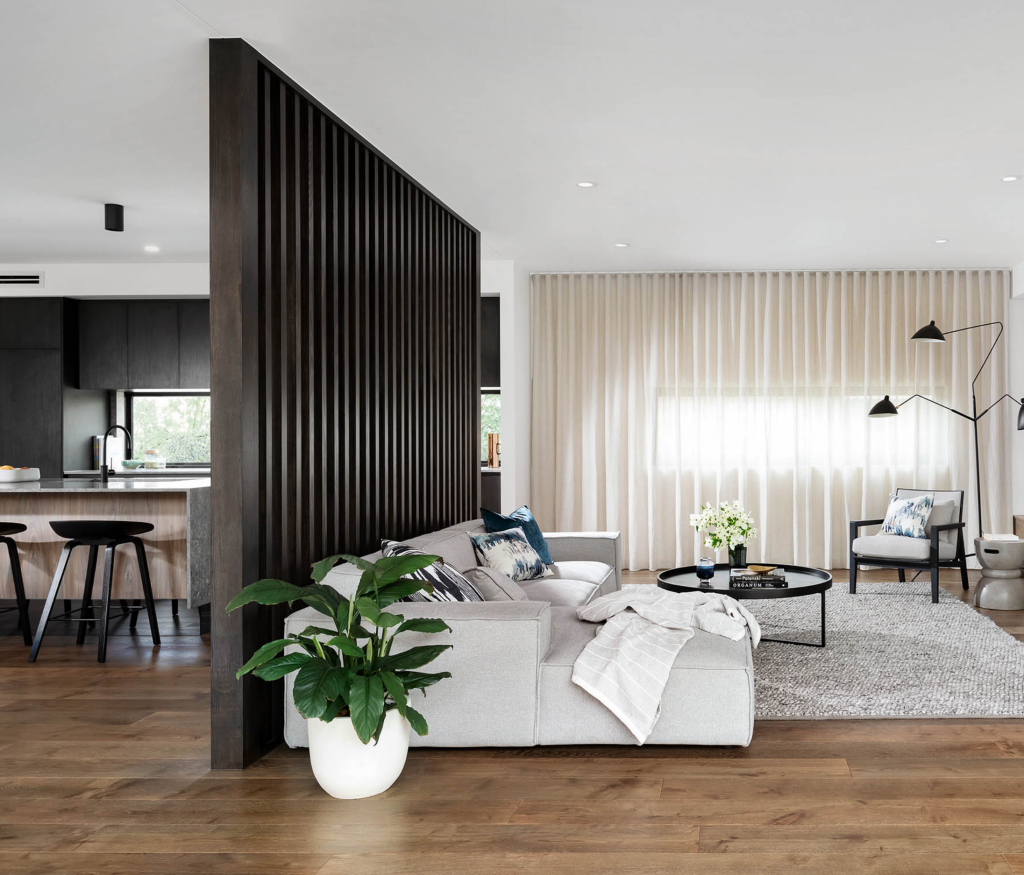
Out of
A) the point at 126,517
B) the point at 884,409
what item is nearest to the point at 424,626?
the point at 126,517

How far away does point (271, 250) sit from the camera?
3537 mm

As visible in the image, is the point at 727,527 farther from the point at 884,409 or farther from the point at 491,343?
the point at 491,343

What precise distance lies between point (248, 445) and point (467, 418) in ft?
10.1

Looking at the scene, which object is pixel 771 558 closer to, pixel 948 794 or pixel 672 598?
pixel 672 598

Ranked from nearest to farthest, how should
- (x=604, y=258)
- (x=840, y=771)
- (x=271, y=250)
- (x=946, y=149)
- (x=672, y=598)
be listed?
(x=840, y=771), (x=271, y=250), (x=672, y=598), (x=946, y=149), (x=604, y=258)

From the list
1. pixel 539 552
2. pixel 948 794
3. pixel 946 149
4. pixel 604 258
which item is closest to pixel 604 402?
pixel 604 258

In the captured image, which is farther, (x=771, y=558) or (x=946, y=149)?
(x=771, y=558)

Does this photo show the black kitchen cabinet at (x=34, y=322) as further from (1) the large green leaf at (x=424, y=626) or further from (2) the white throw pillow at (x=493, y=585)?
(1) the large green leaf at (x=424, y=626)

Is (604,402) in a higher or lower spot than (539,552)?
higher

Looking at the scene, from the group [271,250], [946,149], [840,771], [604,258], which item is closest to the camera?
[840,771]

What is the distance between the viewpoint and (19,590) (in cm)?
553

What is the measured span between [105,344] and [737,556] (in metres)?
5.65

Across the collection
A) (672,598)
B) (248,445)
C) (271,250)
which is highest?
(271,250)

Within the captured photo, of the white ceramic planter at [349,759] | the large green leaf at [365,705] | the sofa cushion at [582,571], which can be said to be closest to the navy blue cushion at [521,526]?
the sofa cushion at [582,571]
